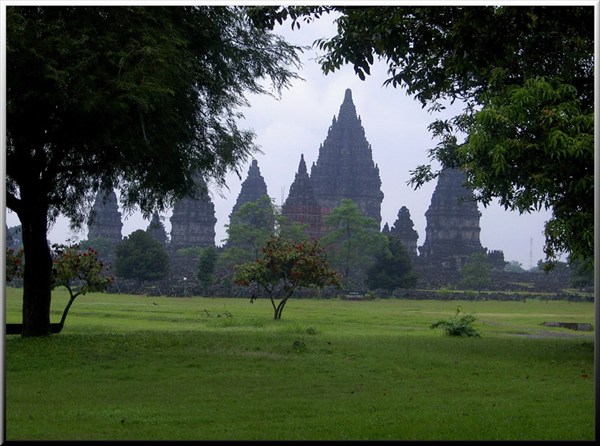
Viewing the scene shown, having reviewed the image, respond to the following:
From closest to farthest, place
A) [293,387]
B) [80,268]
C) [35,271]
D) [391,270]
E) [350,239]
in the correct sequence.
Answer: [293,387] → [35,271] → [80,268] → [350,239] → [391,270]

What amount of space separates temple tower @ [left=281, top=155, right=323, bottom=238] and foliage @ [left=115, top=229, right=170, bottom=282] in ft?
17.2

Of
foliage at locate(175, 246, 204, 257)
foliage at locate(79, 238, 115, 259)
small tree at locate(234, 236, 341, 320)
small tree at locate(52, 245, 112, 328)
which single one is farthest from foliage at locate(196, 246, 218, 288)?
small tree at locate(52, 245, 112, 328)

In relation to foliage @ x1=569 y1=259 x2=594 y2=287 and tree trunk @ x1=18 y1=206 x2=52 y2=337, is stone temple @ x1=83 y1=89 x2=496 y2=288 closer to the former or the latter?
foliage @ x1=569 y1=259 x2=594 y2=287

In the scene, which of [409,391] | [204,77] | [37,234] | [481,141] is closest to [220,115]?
[204,77]

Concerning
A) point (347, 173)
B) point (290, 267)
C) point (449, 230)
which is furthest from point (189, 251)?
point (290, 267)

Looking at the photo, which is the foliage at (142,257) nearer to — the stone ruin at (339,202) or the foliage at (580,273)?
the stone ruin at (339,202)

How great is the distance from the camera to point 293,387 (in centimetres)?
1177

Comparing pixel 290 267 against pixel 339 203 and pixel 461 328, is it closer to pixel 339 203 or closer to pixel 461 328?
pixel 461 328

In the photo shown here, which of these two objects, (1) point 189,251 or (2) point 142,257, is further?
(1) point 189,251

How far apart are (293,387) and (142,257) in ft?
80.4

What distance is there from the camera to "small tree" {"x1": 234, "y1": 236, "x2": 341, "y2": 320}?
25656 millimetres

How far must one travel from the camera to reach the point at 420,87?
49.9 feet

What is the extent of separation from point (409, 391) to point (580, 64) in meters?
5.88

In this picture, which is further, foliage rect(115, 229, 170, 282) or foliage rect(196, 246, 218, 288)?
foliage rect(196, 246, 218, 288)
